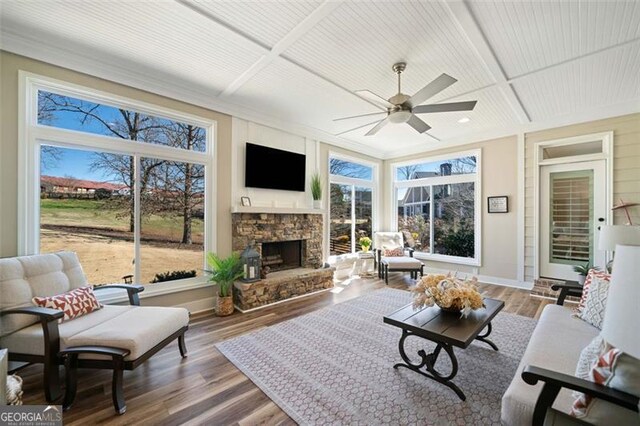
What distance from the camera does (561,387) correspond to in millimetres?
1147

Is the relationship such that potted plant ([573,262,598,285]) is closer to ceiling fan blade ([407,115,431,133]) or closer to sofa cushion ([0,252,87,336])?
ceiling fan blade ([407,115,431,133])

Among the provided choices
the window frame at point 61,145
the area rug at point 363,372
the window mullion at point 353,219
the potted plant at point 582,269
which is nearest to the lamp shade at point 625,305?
the area rug at point 363,372

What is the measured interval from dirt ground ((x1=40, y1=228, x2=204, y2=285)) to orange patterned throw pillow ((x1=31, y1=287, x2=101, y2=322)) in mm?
691

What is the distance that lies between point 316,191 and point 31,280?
384cm

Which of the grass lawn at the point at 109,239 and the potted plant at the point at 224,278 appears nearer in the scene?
the grass lawn at the point at 109,239

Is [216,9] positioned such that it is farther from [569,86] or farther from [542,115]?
[542,115]

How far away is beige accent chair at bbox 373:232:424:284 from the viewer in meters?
5.23

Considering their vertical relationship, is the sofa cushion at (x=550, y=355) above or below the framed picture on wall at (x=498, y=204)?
below

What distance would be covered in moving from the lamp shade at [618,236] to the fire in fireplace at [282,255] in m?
4.10

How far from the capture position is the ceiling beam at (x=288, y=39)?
2.16 metres

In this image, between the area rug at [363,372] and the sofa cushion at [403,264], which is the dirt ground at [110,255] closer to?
the area rug at [363,372]

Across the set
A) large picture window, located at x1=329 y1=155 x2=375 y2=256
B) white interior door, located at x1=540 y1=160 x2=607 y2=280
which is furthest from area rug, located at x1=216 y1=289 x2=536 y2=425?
large picture window, located at x1=329 y1=155 x2=375 y2=256

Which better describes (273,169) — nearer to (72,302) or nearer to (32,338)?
(72,302)

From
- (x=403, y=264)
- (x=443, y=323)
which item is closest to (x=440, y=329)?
(x=443, y=323)
